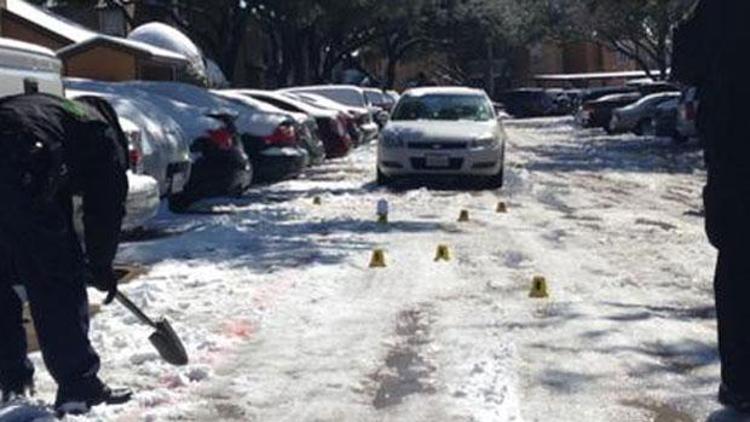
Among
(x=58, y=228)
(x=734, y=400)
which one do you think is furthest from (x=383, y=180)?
(x=734, y=400)

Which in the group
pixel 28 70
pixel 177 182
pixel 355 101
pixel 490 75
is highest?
pixel 28 70

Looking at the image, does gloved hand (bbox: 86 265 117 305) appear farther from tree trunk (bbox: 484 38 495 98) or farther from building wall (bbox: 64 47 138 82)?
tree trunk (bbox: 484 38 495 98)

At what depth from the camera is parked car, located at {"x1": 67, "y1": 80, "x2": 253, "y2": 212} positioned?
47.0ft

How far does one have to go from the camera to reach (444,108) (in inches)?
778

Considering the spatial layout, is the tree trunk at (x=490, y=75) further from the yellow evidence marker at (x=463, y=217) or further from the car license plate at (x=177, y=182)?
the car license plate at (x=177, y=182)

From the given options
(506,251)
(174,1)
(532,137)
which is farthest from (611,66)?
(506,251)

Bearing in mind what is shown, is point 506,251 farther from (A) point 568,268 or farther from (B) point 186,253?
(B) point 186,253

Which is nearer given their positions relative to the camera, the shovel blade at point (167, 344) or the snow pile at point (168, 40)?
the shovel blade at point (167, 344)

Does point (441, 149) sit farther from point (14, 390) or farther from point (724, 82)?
point (724, 82)

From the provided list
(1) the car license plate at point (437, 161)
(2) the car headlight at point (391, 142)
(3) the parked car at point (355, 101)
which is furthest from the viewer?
(3) the parked car at point (355, 101)

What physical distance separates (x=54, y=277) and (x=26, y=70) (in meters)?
2.48

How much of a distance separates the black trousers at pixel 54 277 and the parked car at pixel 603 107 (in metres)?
39.0

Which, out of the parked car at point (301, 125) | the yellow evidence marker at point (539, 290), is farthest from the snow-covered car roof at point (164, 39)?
the yellow evidence marker at point (539, 290)

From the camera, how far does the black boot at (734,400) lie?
5062 millimetres
